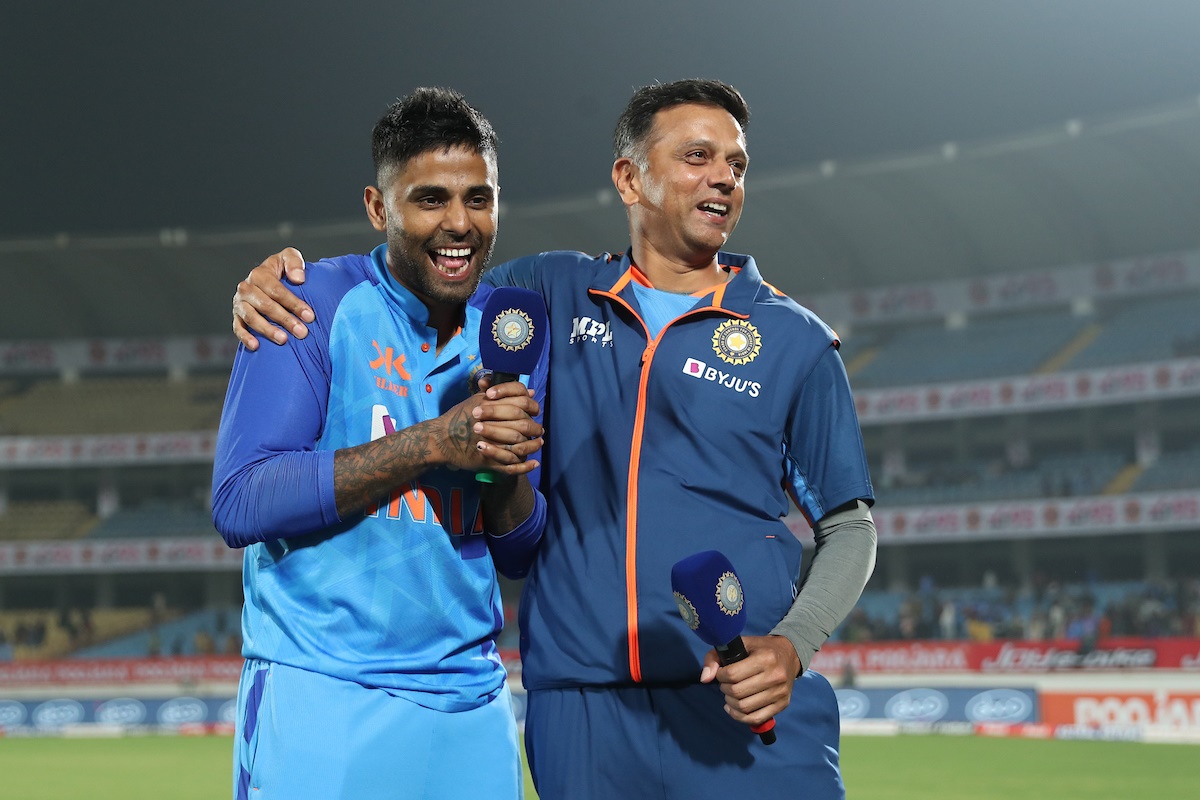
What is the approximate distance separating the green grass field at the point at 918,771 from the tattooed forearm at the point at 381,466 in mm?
10837

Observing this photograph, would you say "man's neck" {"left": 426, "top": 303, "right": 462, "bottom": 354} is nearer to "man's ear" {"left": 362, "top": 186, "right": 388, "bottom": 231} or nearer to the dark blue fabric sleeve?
"man's ear" {"left": 362, "top": 186, "right": 388, "bottom": 231}

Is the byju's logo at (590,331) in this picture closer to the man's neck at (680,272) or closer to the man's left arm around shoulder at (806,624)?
the man's neck at (680,272)

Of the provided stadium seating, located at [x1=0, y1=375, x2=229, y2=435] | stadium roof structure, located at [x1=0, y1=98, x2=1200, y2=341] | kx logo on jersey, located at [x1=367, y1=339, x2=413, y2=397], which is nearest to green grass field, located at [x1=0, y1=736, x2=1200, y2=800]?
kx logo on jersey, located at [x1=367, y1=339, x2=413, y2=397]

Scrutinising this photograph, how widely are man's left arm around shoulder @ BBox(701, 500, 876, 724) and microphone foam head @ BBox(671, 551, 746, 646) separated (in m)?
0.12

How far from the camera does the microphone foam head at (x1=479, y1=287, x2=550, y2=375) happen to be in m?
2.62

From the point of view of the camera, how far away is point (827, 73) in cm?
3438

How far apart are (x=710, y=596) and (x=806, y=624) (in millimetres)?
614

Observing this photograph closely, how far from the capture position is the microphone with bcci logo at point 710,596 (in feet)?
7.73

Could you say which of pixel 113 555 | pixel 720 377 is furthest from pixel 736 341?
pixel 113 555

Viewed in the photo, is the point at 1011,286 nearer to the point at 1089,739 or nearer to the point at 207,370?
the point at 1089,739

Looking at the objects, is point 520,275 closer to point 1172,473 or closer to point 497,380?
point 497,380

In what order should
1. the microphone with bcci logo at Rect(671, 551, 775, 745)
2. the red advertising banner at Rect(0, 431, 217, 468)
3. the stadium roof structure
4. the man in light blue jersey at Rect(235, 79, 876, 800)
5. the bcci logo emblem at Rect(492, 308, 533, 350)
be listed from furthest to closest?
the red advertising banner at Rect(0, 431, 217, 468) < the stadium roof structure < the man in light blue jersey at Rect(235, 79, 876, 800) < the bcci logo emblem at Rect(492, 308, 533, 350) < the microphone with bcci logo at Rect(671, 551, 775, 745)

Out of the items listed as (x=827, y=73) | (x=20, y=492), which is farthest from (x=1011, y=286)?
(x=20, y=492)

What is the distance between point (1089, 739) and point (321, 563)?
17804 millimetres
